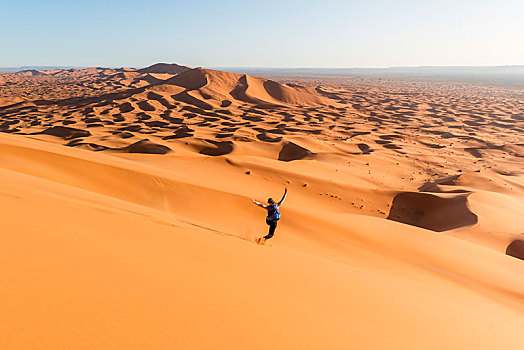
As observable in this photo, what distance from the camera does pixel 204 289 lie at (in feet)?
8.19

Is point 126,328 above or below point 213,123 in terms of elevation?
above

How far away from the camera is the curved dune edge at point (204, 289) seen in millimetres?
1880

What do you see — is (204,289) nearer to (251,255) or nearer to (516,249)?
(251,255)

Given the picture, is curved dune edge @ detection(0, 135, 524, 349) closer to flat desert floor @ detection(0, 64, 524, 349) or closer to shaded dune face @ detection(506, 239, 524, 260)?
flat desert floor @ detection(0, 64, 524, 349)

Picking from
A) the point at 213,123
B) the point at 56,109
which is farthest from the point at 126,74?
the point at 213,123

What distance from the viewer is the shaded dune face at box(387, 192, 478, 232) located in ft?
29.9

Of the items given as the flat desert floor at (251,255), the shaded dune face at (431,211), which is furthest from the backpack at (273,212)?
the shaded dune face at (431,211)

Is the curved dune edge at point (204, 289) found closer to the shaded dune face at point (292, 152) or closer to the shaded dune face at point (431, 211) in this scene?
the shaded dune face at point (431, 211)

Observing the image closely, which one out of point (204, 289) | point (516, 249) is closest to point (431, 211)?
point (516, 249)

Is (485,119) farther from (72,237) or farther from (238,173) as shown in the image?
(72,237)

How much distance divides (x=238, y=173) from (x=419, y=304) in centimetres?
851

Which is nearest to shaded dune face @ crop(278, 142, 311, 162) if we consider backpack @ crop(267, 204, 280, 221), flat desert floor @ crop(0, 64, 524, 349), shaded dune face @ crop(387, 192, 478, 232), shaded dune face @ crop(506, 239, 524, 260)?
flat desert floor @ crop(0, 64, 524, 349)

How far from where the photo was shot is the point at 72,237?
2.88 meters

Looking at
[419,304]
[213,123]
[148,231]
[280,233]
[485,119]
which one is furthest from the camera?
[485,119]
